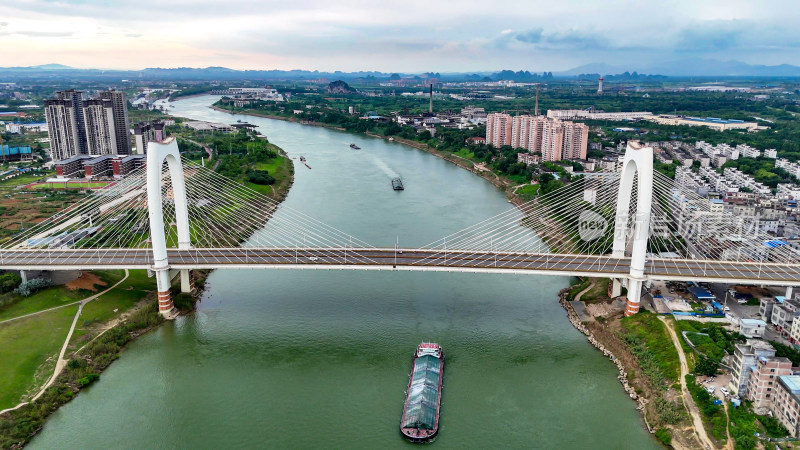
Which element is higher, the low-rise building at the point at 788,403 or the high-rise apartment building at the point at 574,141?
the high-rise apartment building at the point at 574,141

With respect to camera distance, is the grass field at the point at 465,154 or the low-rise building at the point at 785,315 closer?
the low-rise building at the point at 785,315

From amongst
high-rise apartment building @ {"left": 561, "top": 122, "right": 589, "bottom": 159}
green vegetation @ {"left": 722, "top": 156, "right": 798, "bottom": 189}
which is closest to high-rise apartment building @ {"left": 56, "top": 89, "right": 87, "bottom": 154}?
high-rise apartment building @ {"left": 561, "top": 122, "right": 589, "bottom": 159}

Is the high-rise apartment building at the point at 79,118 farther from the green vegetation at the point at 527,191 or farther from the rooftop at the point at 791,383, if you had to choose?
the rooftop at the point at 791,383

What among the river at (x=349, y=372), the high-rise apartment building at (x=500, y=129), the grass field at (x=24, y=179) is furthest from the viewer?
the high-rise apartment building at (x=500, y=129)

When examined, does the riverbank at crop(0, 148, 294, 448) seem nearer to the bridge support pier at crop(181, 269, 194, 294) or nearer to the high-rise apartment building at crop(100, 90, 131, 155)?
the bridge support pier at crop(181, 269, 194, 294)

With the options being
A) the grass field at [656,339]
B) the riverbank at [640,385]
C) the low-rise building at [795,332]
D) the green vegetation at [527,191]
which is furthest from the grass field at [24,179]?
the low-rise building at [795,332]

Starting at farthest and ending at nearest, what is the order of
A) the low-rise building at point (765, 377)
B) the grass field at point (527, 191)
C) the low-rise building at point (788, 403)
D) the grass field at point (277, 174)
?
the grass field at point (277, 174) → the grass field at point (527, 191) → the low-rise building at point (765, 377) → the low-rise building at point (788, 403)

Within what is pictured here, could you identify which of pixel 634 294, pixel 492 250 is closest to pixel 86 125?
pixel 492 250
